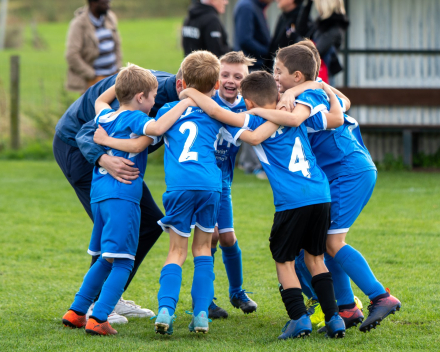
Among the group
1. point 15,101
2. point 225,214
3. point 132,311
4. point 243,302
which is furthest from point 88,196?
point 15,101

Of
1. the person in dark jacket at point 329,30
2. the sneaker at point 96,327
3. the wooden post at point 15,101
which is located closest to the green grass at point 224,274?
the sneaker at point 96,327

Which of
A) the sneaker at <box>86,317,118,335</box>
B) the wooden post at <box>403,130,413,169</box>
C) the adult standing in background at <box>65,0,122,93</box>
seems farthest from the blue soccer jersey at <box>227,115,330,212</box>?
the wooden post at <box>403,130,413,169</box>

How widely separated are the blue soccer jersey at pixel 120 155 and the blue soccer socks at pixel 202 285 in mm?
537

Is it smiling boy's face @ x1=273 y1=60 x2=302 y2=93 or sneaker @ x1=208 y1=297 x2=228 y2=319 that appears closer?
smiling boy's face @ x1=273 y1=60 x2=302 y2=93

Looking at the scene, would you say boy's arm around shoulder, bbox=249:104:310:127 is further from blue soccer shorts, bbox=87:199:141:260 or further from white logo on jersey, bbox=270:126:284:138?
blue soccer shorts, bbox=87:199:141:260

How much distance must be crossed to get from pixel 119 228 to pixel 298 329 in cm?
116

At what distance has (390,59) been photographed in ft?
34.5

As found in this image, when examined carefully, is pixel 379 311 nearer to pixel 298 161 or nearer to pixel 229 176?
pixel 298 161

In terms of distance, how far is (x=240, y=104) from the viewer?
4266mm

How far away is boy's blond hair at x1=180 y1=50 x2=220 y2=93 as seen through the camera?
3.85 metres

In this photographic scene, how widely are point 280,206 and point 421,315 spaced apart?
1.18 meters

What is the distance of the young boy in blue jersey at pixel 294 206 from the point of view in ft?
12.1

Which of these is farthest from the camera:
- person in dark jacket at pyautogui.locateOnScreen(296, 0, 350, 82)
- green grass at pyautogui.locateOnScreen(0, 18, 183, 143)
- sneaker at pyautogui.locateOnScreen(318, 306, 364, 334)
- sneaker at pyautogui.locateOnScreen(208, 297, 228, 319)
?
green grass at pyautogui.locateOnScreen(0, 18, 183, 143)

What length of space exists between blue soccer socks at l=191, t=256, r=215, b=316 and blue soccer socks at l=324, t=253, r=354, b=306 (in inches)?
30.5
